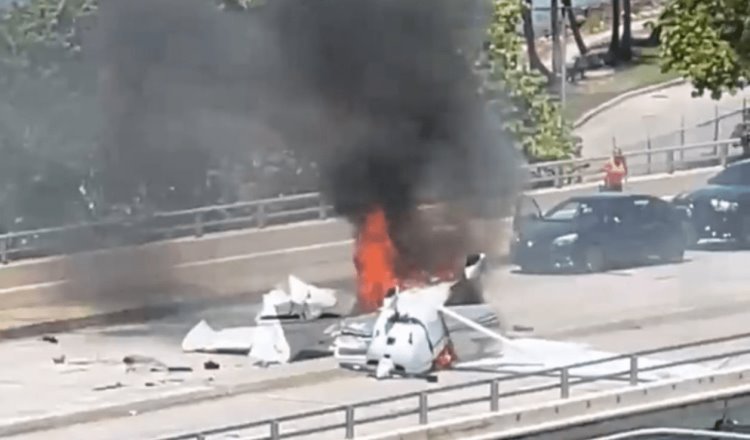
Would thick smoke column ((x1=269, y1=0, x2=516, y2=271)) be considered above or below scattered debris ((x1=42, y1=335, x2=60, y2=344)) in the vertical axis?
above

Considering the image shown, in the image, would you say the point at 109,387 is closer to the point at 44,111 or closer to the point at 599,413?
the point at 599,413

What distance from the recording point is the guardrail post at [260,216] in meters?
31.7

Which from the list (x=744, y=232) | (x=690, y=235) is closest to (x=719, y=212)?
(x=744, y=232)

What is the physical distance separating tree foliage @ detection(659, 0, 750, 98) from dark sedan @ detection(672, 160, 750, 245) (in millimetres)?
8909

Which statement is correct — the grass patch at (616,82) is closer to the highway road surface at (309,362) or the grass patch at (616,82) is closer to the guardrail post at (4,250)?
the highway road surface at (309,362)

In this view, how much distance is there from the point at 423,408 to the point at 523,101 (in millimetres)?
18914

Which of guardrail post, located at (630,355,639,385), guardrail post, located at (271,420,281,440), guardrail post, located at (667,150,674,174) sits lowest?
guardrail post, located at (271,420,281,440)

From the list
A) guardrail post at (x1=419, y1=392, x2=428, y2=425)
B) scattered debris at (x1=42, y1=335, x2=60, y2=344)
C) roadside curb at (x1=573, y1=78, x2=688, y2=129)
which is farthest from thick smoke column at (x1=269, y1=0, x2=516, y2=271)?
roadside curb at (x1=573, y1=78, x2=688, y2=129)

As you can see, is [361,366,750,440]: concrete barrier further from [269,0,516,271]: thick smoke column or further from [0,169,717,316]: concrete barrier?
[0,169,717,316]: concrete barrier

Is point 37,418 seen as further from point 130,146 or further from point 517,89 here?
point 517,89

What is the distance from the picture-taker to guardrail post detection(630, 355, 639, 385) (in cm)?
2161

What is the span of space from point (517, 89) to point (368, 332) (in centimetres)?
1482

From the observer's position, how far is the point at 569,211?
32312mm

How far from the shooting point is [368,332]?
23500 mm
